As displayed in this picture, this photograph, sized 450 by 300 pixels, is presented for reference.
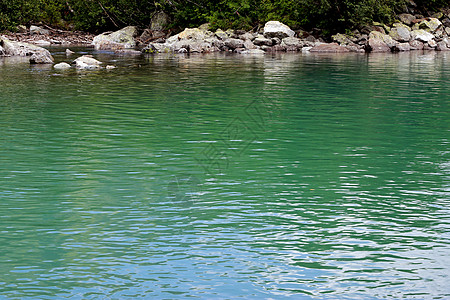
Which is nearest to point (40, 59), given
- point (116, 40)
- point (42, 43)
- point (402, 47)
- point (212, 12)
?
point (116, 40)

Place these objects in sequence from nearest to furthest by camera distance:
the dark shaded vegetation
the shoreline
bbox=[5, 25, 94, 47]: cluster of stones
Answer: the dark shaded vegetation, the shoreline, bbox=[5, 25, 94, 47]: cluster of stones

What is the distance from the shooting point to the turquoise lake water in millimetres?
7032

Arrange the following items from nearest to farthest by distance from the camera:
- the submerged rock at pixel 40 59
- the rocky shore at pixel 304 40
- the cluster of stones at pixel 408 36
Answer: the submerged rock at pixel 40 59
the rocky shore at pixel 304 40
the cluster of stones at pixel 408 36

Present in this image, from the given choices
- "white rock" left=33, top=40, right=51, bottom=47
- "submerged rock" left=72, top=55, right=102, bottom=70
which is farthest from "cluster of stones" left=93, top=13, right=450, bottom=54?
"submerged rock" left=72, top=55, right=102, bottom=70

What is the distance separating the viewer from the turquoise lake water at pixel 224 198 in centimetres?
703

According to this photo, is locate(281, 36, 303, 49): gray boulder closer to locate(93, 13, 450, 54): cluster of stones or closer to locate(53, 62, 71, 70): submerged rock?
locate(93, 13, 450, 54): cluster of stones

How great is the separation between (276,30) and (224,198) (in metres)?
46.8

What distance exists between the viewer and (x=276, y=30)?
5519cm

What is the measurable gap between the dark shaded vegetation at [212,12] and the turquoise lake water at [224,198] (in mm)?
35183

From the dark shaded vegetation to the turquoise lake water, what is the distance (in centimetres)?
3518

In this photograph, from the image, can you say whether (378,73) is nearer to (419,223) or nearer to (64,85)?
(64,85)

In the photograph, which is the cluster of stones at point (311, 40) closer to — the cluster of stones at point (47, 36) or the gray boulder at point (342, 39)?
the gray boulder at point (342, 39)

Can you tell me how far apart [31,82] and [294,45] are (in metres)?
32.1

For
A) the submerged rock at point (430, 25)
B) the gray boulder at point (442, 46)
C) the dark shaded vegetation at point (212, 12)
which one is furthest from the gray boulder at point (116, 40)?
the gray boulder at point (442, 46)
